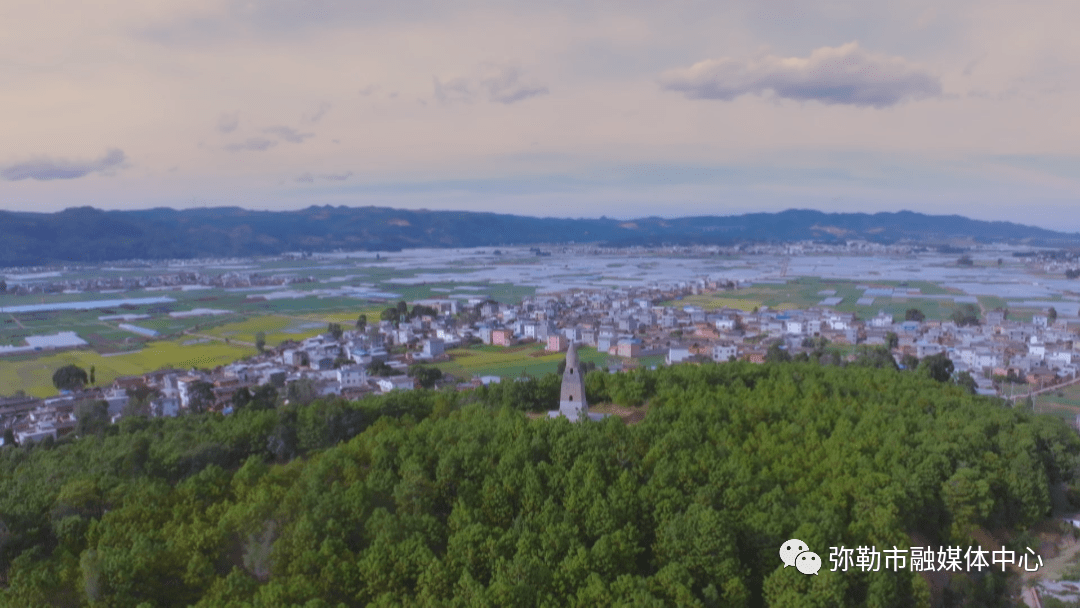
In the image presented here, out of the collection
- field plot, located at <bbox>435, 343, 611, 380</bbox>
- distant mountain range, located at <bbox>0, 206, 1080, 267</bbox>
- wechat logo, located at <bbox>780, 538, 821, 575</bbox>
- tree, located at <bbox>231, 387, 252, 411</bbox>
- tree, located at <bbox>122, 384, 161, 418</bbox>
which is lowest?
field plot, located at <bbox>435, 343, 611, 380</bbox>

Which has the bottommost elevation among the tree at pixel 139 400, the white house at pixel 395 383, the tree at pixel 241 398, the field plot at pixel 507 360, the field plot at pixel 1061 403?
the field plot at pixel 1061 403

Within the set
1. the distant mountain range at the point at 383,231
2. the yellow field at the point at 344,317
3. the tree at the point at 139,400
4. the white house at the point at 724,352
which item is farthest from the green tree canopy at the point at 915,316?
the distant mountain range at the point at 383,231

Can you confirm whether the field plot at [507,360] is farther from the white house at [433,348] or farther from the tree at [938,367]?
the tree at [938,367]

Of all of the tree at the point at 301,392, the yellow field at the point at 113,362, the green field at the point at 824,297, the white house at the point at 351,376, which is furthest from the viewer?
the green field at the point at 824,297

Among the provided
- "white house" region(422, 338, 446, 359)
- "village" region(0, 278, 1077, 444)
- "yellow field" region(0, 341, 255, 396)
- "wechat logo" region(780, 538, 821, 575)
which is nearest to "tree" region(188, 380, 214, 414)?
"village" region(0, 278, 1077, 444)

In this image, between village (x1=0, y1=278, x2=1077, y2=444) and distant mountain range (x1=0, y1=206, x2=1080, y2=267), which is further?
distant mountain range (x1=0, y1=206, x2=1080, y2=267)

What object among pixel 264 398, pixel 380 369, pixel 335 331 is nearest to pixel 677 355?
pixel 380 369

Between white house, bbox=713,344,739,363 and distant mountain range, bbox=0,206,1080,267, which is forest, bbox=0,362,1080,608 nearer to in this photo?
white house, bbox=713,344,739,363
